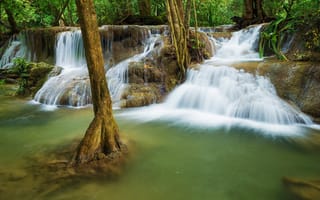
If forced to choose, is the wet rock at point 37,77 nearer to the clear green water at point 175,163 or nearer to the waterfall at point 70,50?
the waterfall at point 70,50

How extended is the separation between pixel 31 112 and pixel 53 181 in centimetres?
400

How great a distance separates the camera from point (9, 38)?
1184 centimetres

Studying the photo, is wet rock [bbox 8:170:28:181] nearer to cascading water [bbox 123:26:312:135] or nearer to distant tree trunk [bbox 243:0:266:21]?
cascading water [bbox 123:26:312:135]

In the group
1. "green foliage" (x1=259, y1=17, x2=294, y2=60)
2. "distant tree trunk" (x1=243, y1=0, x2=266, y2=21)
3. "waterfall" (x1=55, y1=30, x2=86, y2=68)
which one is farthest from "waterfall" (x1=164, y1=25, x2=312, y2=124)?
"waterfall" (x1=55, y1=30, x2=86, y2=68)

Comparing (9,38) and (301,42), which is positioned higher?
(9,38)

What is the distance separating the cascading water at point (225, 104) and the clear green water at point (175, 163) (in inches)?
24.4

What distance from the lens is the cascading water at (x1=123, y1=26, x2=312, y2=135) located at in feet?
16.2

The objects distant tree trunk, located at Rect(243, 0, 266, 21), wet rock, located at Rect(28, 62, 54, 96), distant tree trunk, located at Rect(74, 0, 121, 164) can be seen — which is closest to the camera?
distant tree trunk, located at Rect(74, 0, 121, 164)

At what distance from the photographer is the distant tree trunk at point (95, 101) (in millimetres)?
3064

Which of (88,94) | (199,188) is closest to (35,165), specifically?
(199,188)

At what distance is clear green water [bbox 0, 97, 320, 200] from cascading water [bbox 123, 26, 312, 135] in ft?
2.03

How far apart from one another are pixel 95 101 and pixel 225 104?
3.34m

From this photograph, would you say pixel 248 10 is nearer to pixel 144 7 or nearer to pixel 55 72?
pixel 144 7

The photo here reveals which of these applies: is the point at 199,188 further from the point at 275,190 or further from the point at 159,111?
the point at 159,111
